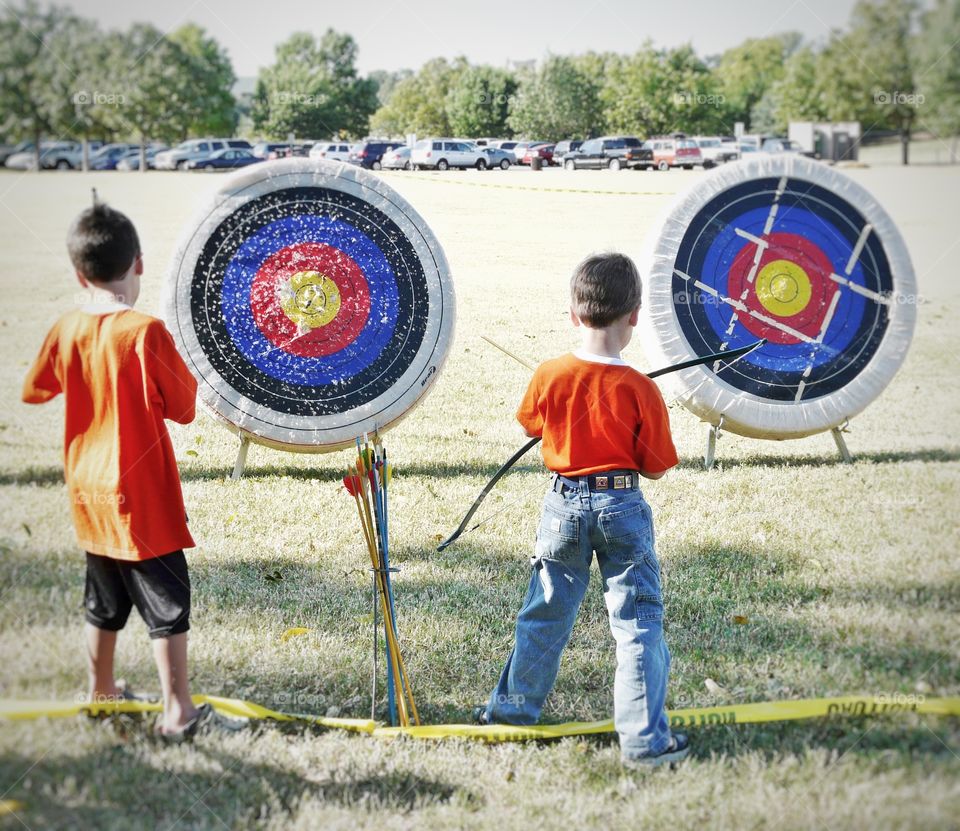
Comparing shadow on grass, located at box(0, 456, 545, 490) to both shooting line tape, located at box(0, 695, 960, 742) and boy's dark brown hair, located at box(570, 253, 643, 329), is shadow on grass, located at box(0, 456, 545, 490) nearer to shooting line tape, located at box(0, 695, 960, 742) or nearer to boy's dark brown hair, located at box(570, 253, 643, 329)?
shooting line tape, located at box(0, 695, 960, 742)

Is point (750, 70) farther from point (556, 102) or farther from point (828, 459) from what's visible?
point (828, 459)

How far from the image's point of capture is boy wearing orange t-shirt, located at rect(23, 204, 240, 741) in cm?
261

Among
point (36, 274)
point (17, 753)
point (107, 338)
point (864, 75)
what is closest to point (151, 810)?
point (17, 753)

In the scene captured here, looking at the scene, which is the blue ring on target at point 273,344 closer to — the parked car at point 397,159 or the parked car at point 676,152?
the parked car at point 397,159

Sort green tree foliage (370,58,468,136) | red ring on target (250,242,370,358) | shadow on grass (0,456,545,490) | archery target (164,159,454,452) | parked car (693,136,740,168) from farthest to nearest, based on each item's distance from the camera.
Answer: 1. parked car (693,136,740,168)
2. green tree foliage (370,58,468,136)
3. shadow on grass (0,456,545,490)
4. red ring on target (250,242,370,358)
5. archery target (164,159,454,452)

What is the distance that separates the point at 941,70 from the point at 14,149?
12.0 feet

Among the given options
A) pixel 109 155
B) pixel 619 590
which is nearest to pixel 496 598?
pixel 619 590

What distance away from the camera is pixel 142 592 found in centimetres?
265

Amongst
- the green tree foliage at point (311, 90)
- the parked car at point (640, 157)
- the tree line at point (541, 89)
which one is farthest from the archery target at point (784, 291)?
the green tree foliage at point (311, 90)

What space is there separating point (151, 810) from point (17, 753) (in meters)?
0.41

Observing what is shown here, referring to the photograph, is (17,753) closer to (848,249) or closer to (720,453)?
(720,453)

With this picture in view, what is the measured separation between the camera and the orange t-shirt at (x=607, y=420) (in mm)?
2713

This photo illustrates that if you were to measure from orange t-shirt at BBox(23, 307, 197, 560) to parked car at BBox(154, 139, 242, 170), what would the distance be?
3.43 m

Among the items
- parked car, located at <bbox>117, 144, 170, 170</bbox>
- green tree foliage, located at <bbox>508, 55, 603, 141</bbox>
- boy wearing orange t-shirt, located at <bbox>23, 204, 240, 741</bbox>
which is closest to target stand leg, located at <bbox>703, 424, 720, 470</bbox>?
green tree foliage, located at <bbox>508, 55, 603, 141</bbox>
